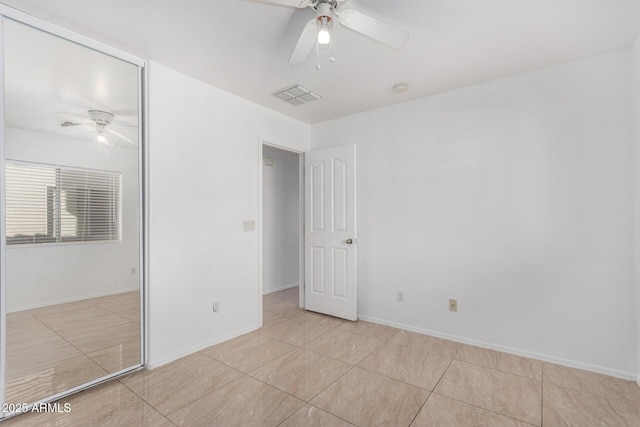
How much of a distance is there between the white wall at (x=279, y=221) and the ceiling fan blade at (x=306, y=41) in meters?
3.10

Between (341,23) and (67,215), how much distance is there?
7.29ft

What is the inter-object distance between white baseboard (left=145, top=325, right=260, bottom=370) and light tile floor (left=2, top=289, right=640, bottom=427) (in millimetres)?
65

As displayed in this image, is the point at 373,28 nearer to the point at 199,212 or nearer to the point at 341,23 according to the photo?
the point at 341,23

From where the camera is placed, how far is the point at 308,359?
263 centimetres

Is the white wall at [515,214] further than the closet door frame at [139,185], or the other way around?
the white wall at [515,214]

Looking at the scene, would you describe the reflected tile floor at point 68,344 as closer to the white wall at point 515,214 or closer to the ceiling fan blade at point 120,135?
the ceiling fan blade at point 120,135

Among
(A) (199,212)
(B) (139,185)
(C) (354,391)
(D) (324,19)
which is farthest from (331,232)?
(D) (324,19)

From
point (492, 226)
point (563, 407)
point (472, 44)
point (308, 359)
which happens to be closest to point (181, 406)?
point (308, 359)

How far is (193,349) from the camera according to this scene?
9.05 feet

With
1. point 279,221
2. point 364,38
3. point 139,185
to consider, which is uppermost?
point 364,38

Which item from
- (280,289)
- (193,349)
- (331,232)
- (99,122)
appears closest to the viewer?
(99,122)

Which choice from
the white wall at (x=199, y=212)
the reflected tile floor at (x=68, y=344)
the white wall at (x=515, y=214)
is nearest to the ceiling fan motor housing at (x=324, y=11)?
the white wall at (x=199, y=212)

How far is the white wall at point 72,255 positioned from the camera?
191 centimetres

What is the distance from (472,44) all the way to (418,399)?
257 centimetres
